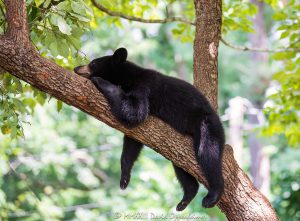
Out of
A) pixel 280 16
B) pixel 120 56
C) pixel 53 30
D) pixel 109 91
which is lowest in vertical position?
pixel 109 91

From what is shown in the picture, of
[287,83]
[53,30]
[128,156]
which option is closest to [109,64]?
[128,156]

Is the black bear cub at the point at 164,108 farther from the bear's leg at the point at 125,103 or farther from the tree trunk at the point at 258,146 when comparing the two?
the tree trunk at the point at 258,146

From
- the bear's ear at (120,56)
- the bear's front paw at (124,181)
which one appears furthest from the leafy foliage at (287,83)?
the bear's front paw at (124,181)

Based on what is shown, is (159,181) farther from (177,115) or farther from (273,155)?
(273,155)

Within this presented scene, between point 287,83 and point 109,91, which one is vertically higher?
point 287,83

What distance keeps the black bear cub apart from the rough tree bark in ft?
0.33

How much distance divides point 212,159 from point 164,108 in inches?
27.8

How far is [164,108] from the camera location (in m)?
4.16

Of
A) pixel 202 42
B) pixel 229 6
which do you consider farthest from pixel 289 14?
pixel 202 42

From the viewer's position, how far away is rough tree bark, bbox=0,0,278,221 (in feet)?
10.3

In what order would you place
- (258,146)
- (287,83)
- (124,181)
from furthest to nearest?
(258,146), (287,83), (124,181)

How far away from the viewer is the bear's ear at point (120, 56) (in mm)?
4523

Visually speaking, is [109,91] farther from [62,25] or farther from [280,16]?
[280,16]

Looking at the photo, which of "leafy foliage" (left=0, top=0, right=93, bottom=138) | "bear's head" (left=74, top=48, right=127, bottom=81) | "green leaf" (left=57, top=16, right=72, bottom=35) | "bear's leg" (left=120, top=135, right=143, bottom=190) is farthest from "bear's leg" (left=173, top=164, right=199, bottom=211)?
"green leaf" (left=57, top=16, right=72, bottom=35)
